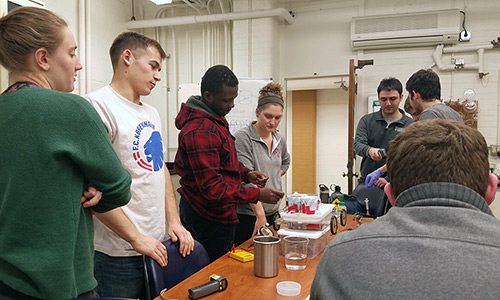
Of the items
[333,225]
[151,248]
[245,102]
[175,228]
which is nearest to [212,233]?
[175,228]

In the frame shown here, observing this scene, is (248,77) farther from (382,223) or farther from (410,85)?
(382,223)

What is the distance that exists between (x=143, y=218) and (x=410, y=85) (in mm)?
2153

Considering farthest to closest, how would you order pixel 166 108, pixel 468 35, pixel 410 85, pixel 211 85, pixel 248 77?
pixel 166 108 → pixel 248 77 → pixel 468 35 → pixel 410 85 → pixel 211 85

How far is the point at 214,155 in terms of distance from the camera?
71.4 inches

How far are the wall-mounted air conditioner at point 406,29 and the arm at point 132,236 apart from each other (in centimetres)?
390

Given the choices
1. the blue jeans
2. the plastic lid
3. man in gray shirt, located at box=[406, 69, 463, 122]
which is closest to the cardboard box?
the plastic lid

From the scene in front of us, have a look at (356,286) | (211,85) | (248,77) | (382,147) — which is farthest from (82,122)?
(248,77)

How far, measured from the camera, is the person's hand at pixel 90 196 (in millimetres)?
1017

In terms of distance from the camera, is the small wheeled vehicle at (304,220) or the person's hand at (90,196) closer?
the person's hand at (90,196)

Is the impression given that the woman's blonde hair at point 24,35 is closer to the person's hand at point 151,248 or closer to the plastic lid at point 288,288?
the person's hand at point 151,248

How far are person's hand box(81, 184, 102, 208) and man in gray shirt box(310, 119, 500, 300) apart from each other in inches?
25.4

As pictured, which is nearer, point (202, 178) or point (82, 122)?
point (82, 122)

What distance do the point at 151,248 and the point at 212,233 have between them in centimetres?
53

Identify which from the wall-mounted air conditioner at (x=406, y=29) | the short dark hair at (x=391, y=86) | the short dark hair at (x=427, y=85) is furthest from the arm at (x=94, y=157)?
the wall-mounted air conditioner at (x=406, y=29)
